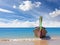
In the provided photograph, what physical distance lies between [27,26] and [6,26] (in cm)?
87

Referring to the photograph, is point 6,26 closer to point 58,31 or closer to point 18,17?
point 18,17

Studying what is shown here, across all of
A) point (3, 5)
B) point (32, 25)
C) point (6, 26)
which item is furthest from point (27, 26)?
point (3, 5)

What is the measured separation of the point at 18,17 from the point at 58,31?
1.80 meters

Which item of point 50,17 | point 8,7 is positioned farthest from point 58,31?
point 8,7

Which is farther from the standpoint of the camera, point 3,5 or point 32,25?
point 32,25

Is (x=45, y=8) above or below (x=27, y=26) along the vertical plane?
above

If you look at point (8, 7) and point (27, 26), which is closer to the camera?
point (8, 7)

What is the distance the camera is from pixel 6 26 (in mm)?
7699

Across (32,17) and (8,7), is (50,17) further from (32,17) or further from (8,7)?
(8,7)

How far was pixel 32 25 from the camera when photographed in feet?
26.2

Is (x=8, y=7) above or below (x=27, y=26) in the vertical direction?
above

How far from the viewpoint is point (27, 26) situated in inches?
313

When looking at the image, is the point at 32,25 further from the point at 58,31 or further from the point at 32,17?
the point at 58,31

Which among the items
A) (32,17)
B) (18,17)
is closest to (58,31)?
(32,17)
